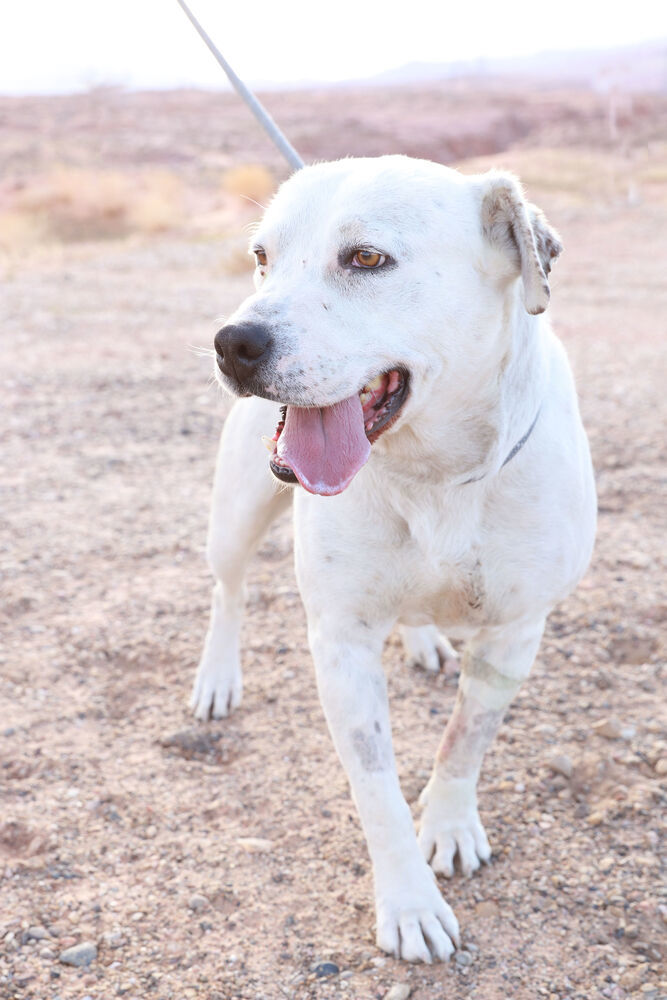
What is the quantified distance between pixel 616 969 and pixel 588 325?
713cm

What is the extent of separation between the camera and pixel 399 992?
2.31 meters

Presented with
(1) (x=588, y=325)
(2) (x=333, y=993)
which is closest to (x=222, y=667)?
(2) (x=333, y=993)

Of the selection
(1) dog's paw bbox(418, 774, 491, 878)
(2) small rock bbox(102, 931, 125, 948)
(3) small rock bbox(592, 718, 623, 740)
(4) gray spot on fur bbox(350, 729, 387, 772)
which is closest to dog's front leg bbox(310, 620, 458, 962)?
(4) gray spot on fur bbox(350, 729, 387, 772)

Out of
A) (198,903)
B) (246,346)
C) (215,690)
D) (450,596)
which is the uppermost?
(246,346)

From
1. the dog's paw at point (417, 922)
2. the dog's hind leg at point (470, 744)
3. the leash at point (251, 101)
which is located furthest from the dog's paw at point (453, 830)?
the leash at point (251, 101)

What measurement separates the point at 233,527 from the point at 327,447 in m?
1.20

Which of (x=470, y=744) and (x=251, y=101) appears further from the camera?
(x=251, y=101)

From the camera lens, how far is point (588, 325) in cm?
879

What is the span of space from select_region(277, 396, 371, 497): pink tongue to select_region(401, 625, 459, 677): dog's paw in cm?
171

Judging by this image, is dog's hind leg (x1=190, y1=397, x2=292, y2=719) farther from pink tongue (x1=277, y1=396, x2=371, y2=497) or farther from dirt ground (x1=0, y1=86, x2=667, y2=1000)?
pink tongue (x1=277, y1=396, x2=371, y2=497)

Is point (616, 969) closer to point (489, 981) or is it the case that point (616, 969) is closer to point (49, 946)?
point (489, 981)

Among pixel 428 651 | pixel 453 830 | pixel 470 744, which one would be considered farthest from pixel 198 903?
pixel 428 651

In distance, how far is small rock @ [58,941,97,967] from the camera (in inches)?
94.1

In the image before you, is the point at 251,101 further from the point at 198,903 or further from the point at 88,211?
the point at 88,211
